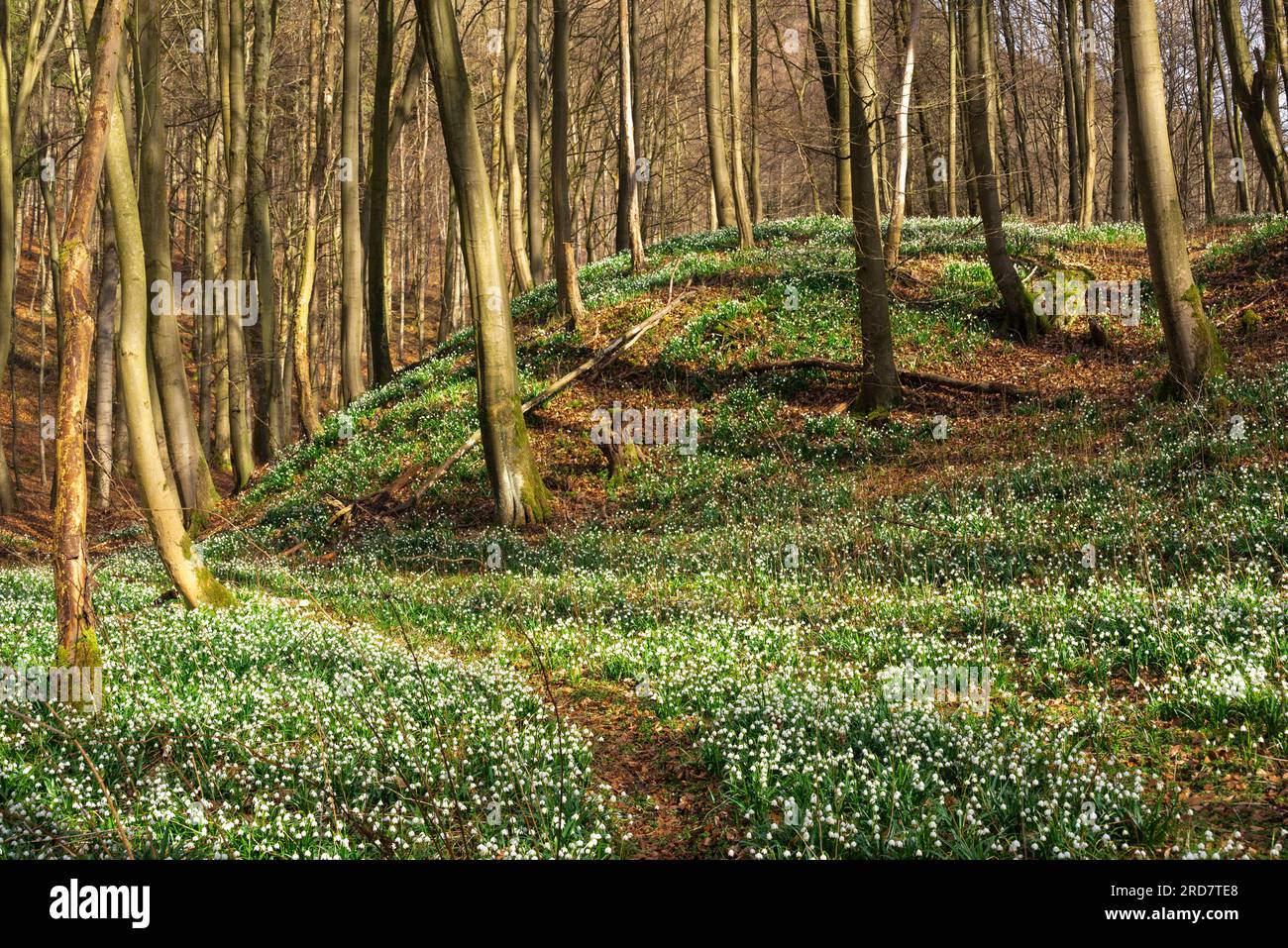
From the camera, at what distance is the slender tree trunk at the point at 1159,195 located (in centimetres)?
1210

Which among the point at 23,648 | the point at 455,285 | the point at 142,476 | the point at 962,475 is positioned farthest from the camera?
the point at 455,285

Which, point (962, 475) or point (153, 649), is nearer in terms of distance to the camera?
point (153, 649)

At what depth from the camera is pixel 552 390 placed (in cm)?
1931

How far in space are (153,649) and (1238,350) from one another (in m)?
16.1

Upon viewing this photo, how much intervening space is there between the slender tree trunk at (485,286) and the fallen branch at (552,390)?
174 cm

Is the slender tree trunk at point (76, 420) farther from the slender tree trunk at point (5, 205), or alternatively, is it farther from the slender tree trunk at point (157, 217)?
the slender tree trunk at point (5, 205)

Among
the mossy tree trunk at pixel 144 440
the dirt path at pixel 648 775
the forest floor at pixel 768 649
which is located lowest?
the dirt path at pixel 648 775

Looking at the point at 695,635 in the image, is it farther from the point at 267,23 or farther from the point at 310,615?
the point at 267,23

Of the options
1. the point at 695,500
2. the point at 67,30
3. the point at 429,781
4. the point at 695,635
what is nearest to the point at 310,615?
the point at 695,635

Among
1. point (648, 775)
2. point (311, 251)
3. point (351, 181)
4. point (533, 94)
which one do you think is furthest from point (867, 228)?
point (311, 251)

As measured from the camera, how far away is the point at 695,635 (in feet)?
25.5

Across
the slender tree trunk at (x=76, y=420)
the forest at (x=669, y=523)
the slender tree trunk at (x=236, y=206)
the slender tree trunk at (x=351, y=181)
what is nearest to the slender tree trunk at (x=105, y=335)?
the forest at (x=669, y=523)

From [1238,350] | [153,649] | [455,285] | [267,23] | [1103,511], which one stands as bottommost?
[153,649]

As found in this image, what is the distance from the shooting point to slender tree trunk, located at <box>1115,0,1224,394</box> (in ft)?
39.7
